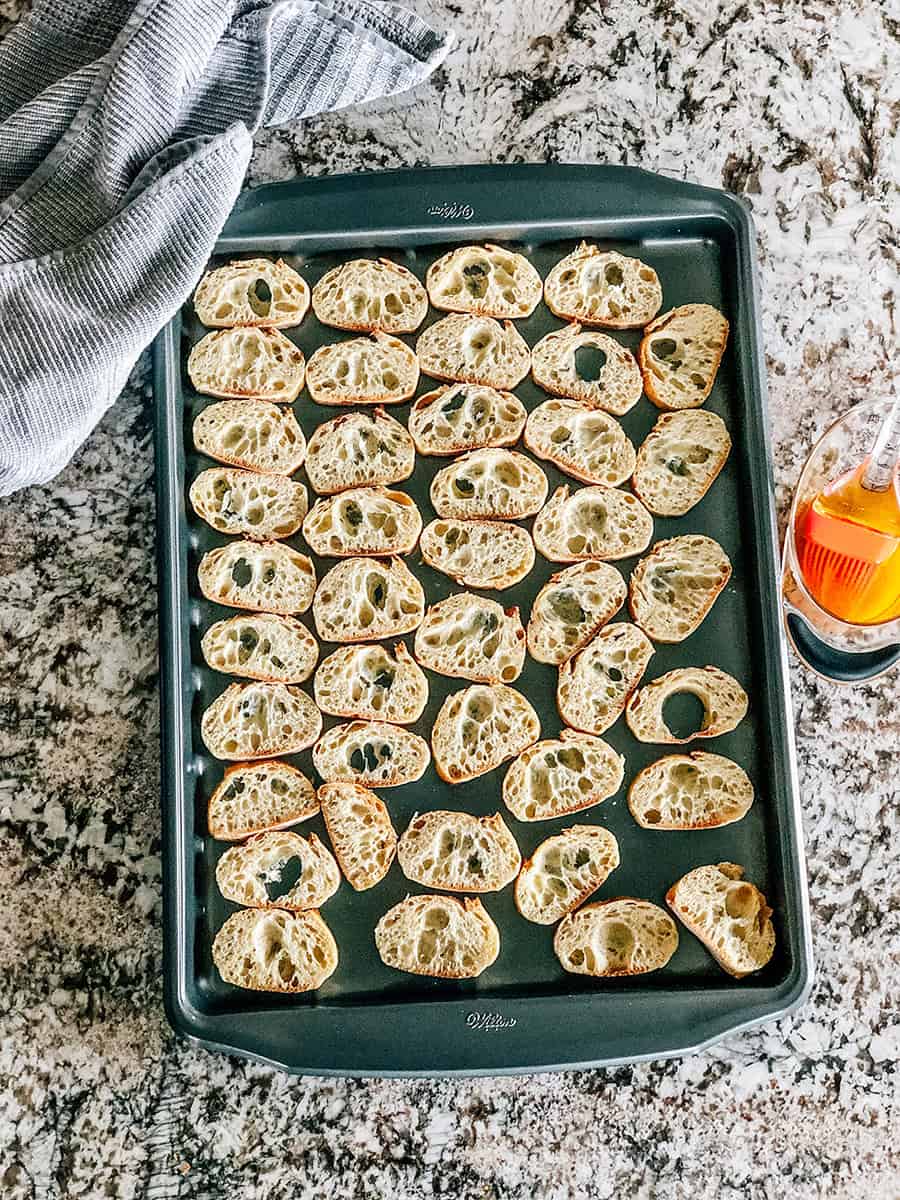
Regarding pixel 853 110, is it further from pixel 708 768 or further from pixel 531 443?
pixel 708 768

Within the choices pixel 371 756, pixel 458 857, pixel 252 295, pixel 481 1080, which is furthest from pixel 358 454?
pixel 481 1080

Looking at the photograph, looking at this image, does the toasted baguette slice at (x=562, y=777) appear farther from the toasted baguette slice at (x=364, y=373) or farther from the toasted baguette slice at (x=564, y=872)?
the toasted baguette slice at (x=364, y=373)

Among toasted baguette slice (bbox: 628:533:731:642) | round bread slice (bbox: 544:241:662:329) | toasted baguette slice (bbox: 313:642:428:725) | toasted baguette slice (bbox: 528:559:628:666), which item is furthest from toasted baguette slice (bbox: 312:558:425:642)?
round bread slice (bbox: 544:241:662:329)

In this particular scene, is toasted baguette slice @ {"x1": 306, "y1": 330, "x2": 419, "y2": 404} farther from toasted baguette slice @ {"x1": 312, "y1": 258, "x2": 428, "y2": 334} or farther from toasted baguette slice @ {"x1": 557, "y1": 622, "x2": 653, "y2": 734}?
toasted baguette slice @ {"x1": 557, "y1": 622, "x2": 653, "y2": 734}

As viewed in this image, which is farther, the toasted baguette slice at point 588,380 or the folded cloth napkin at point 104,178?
the toasted baguette slice at point 588,380

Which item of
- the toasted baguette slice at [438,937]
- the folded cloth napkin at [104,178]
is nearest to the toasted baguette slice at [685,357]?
the folded cloth napkin at [104,178]

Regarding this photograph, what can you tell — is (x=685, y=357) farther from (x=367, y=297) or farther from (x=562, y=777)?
(x=562, y=777)
